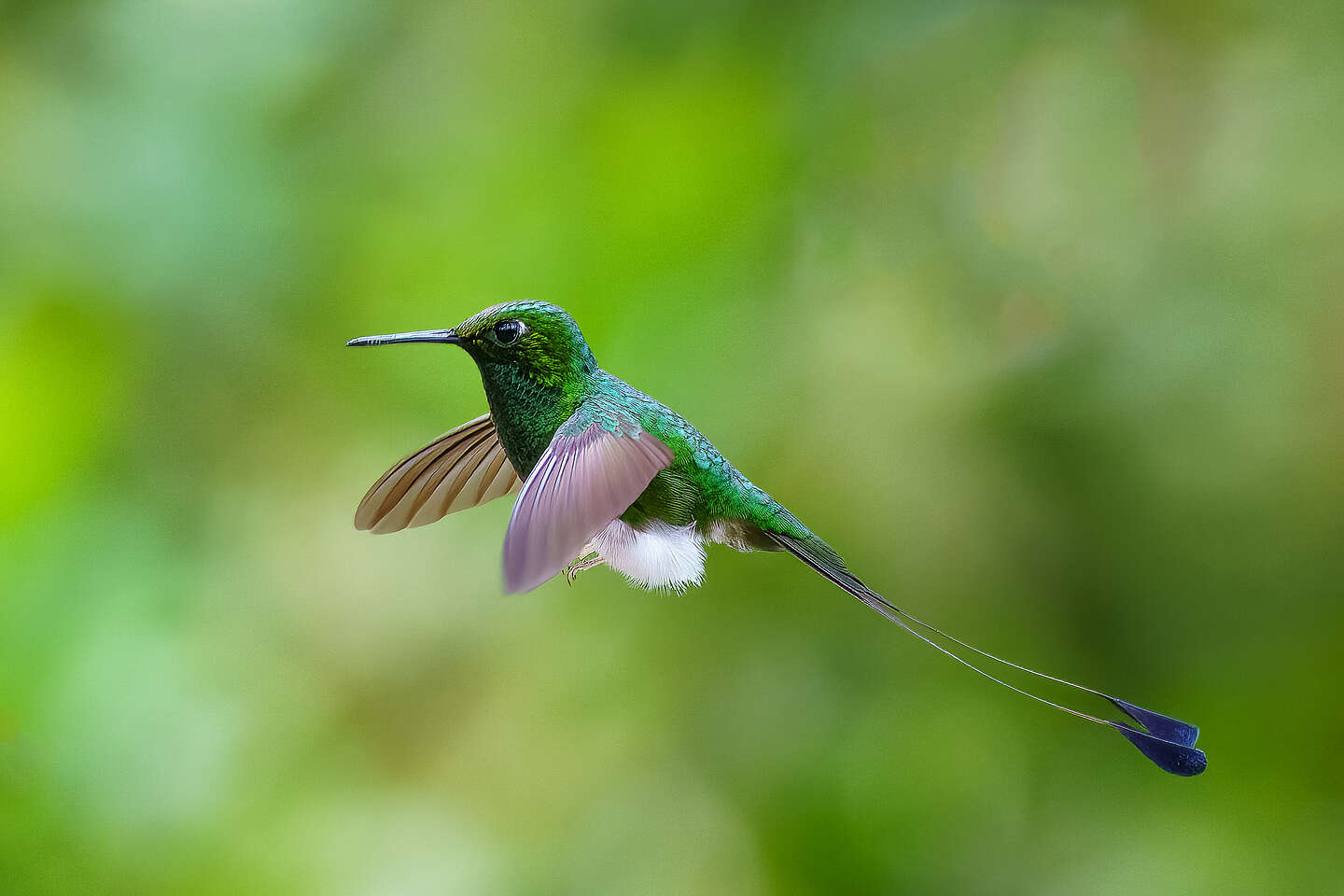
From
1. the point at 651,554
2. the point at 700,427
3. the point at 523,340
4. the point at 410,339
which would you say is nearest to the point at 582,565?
the point at 651,554

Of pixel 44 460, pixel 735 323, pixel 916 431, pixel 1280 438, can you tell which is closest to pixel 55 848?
pixel 44 460

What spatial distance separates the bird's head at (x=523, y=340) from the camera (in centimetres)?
119

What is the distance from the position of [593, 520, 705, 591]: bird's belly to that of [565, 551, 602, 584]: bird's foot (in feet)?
0.11

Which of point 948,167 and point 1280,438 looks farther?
point 948,167

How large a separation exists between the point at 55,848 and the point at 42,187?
1.76 metres

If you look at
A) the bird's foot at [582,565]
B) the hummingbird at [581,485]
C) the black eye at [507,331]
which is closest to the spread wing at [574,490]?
the hummingbird at [581,485]

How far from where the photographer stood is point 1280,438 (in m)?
2.93

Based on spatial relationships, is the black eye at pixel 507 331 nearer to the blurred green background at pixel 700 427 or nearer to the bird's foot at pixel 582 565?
the bird's foot at pixel 582 565

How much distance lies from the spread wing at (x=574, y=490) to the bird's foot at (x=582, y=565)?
0.26 meters

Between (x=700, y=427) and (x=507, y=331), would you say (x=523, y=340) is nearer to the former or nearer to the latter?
(x=507, y=331)

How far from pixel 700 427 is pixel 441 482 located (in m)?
1.62

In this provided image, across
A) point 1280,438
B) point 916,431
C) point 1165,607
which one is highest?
point 916,431

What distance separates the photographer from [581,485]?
977mm

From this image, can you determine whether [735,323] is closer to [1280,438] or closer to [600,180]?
[600,180]
